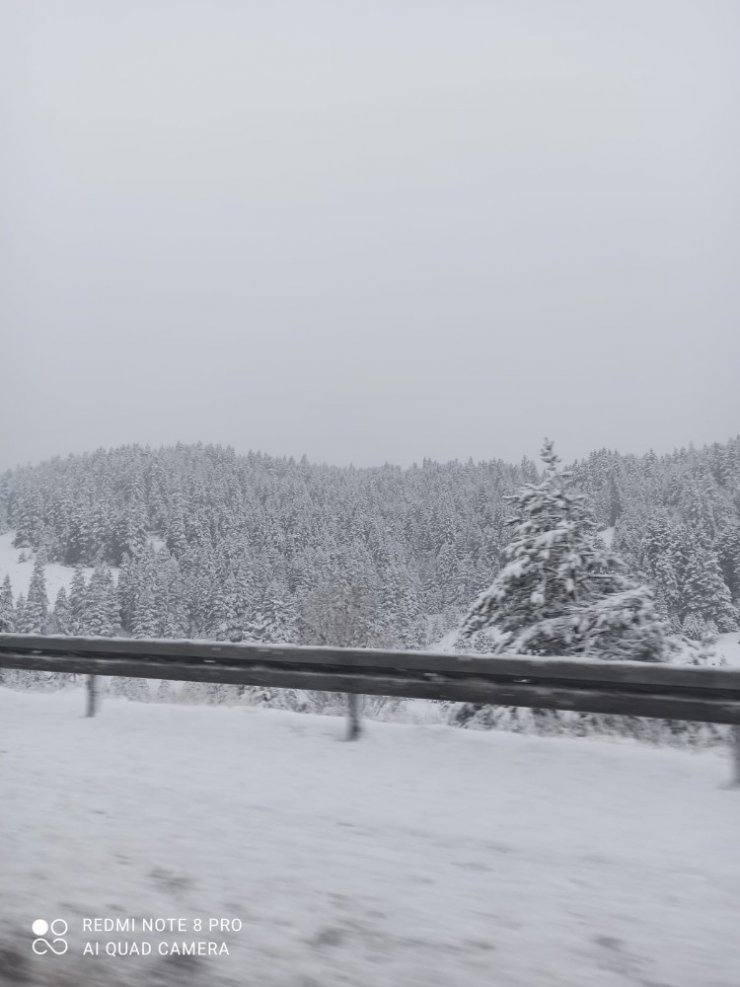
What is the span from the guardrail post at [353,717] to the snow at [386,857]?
0.61 feet

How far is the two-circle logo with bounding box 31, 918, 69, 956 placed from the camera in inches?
124

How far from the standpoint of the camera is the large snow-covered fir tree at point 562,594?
1373cm

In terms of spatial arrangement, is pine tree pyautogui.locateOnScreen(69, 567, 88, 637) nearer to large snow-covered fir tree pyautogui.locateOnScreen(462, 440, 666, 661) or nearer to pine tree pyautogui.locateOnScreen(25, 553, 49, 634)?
pine tree pyautogui.locateOnScreen(25, 553, 49, 634)

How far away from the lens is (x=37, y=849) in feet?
13.7

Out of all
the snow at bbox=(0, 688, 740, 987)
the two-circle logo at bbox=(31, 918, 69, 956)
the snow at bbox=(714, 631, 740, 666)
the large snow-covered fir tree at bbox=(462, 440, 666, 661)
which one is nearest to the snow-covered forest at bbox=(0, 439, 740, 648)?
the snow at bbox=(714, 631, 740, 666)

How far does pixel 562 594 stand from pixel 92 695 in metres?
9.90

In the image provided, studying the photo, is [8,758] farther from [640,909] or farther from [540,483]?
[540,483]

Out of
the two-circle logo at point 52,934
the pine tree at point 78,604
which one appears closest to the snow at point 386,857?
the two-circle logo at point 52,934

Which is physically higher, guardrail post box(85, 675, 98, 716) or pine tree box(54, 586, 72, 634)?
guardrail post box(85, 675, 98, 716)

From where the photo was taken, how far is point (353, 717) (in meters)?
6.52

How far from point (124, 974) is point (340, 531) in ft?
400

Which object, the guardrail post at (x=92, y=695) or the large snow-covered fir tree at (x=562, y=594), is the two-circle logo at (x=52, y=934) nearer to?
the guardrail post at (x=92, y=695)

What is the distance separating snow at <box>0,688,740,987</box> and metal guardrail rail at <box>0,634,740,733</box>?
540mm

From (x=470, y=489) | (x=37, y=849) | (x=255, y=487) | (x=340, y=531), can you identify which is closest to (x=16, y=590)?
(x=340, y=531)
